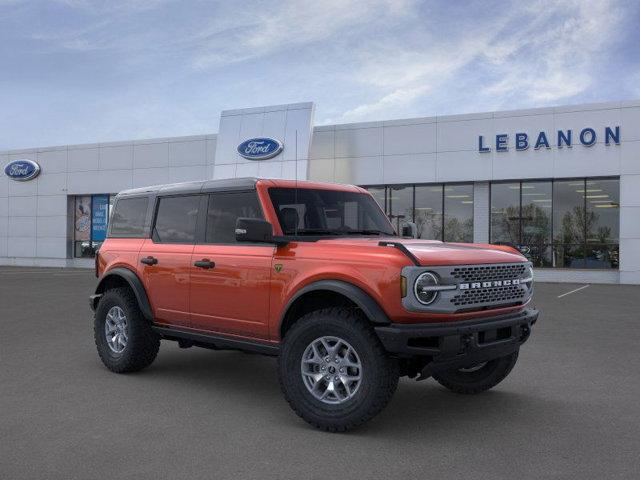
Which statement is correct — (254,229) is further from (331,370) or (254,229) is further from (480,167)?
(480,167)

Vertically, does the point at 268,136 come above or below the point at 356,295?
above

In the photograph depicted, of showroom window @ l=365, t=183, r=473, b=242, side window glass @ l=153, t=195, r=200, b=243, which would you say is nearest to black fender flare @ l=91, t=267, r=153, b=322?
side window glass @ l=153, t=195, r=200, b=243

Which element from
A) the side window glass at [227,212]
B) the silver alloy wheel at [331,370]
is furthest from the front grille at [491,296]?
the side window glass at [227,212]

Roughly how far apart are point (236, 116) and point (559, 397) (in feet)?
77.3

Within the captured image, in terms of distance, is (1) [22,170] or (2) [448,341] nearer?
(2) [448,341]

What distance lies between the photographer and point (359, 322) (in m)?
4.68

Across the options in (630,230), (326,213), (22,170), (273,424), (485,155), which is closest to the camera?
(273,424)

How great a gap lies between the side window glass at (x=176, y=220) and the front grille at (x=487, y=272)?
274cm

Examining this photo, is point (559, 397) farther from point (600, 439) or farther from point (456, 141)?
point (456, 141)

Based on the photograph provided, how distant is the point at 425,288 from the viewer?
446 centimetres

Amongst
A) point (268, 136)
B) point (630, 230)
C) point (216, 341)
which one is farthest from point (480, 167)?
point (216, 341)

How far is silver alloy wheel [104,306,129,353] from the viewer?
6.75 m

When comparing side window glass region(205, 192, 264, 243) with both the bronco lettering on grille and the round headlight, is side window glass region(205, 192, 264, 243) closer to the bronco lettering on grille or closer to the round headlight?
the round headlight

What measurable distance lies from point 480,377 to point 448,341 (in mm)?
1641
